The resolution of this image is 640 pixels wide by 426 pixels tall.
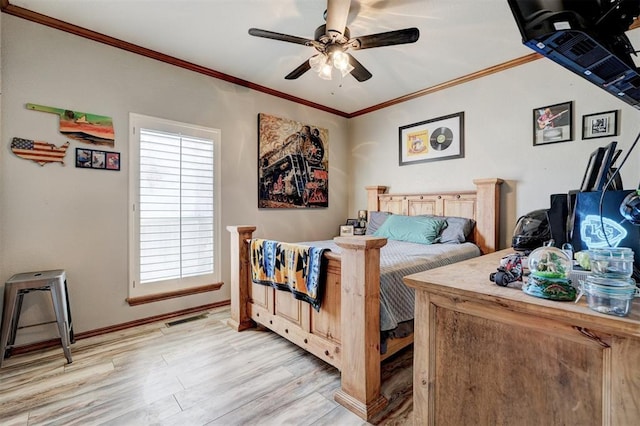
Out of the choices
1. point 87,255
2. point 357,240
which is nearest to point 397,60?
point 357,240

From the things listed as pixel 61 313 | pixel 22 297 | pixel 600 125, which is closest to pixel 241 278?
pixel 61 313

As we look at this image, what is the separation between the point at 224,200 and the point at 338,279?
2044mm

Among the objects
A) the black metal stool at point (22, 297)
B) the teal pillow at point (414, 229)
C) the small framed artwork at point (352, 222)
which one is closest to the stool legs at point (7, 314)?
the black metal stool at point (22, 297)

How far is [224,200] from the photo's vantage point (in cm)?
336

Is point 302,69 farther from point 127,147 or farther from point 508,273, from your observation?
point 508,273

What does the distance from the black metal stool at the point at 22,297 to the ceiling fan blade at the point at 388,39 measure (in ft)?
9.31

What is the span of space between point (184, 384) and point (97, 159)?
6.85ft

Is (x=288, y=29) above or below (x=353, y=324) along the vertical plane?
above

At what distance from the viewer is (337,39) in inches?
79.0

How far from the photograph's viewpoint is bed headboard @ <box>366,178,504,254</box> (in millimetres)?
2996

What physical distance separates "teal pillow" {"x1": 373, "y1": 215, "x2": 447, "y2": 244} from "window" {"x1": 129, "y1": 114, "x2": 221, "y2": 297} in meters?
2.10

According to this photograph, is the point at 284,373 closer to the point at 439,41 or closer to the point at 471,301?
the point at 471,301

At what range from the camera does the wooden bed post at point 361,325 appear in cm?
156

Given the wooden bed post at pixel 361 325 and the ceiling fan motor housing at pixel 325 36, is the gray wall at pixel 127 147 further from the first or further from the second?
the wooden bed post at pixel 361 325
